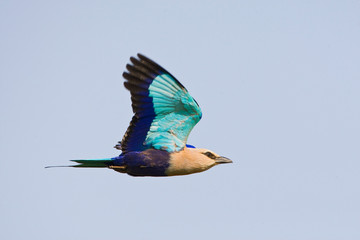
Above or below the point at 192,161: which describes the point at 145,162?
below

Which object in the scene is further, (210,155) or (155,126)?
(210,155)

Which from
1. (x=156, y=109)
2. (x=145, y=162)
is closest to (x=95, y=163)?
(x=145, y=162)

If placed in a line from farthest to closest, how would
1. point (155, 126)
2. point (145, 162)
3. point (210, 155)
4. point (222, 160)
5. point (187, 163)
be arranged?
point (222, 160)
point (210, 155)
point (187, 163)
point (155, 126)
point (145, 162)

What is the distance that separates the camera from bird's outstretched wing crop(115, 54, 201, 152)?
12.8 metres

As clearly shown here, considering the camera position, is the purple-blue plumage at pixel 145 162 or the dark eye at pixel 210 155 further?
the dark eye at pixel 210 155

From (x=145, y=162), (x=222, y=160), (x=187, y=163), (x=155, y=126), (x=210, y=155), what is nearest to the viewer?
(x=145, y=162)

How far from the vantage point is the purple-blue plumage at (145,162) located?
42.4ft

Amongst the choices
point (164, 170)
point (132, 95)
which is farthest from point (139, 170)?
point (132, 95)

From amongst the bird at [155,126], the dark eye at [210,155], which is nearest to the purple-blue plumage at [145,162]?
the bird at [155,126]

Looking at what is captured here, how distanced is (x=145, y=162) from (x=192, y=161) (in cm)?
86

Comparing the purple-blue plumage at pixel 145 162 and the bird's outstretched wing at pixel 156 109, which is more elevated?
the bird's outstretched wing at pixel 156 109

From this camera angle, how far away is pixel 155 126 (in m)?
13.0

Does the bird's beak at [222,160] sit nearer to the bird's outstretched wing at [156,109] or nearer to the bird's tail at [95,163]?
the bird's outstretched wing at [156,109]

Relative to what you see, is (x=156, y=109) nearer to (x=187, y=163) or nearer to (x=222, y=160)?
(x=187, y=163)
